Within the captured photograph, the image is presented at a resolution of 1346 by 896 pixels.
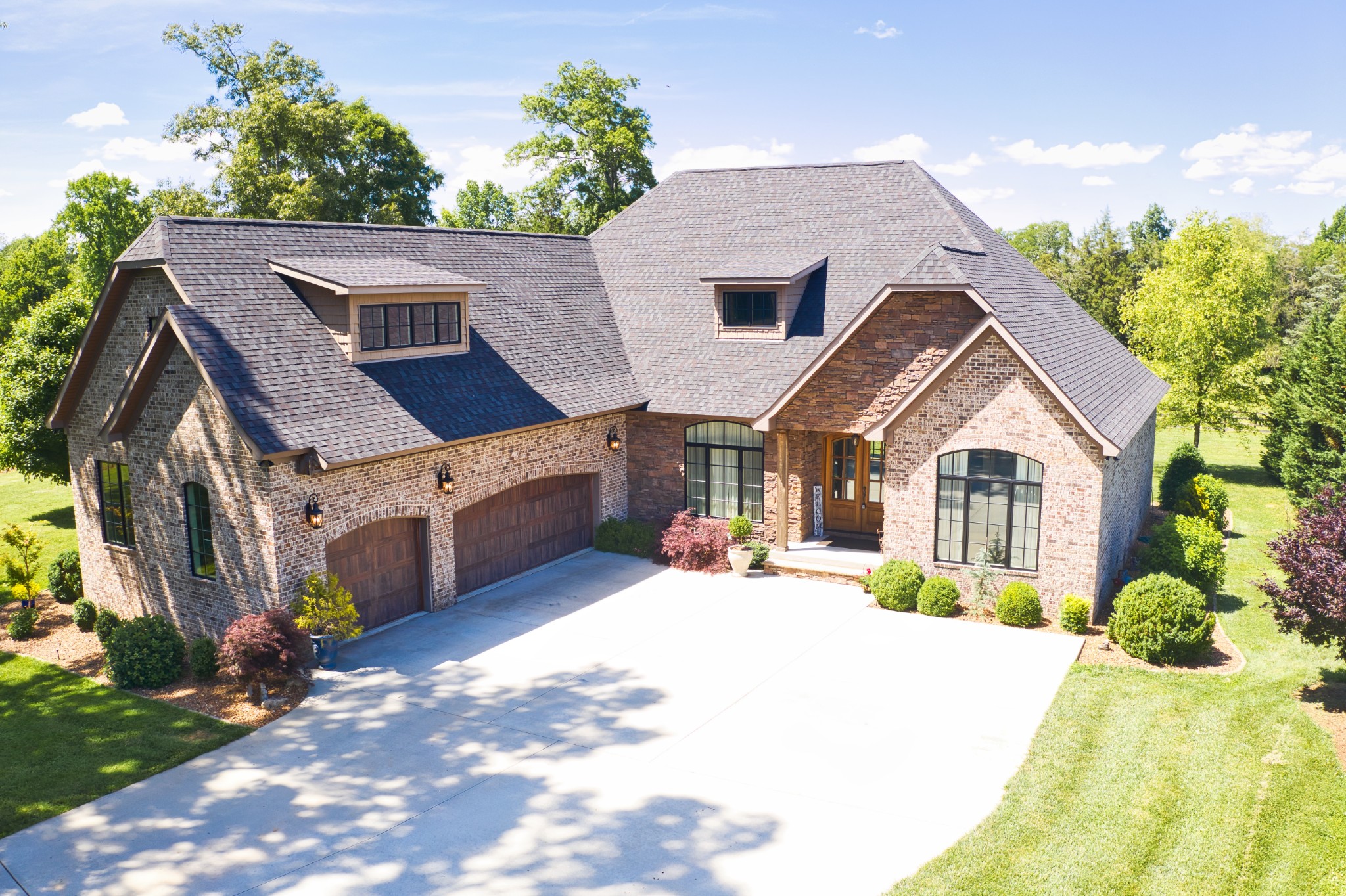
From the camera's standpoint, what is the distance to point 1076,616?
56.3 feet

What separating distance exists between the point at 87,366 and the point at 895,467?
1565cm

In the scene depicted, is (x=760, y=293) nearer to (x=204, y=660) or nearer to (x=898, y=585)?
(x=898, y=585)

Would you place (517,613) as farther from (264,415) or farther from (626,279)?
(626,279)

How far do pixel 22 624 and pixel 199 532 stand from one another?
16.1ft

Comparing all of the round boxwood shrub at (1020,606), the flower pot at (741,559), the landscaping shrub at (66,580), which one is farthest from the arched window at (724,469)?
the landscaping shrub at (66,580)

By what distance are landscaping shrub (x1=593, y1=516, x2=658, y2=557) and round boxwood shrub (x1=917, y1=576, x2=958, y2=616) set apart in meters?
6.79

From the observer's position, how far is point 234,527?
15.8 m

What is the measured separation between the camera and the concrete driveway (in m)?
10.4

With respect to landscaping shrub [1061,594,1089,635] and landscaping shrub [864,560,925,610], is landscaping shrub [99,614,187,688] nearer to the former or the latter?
landscaping shrub [864,560,925,610]

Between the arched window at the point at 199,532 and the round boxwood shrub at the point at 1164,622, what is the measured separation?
15.5 metres

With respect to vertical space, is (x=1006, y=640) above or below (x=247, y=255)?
below

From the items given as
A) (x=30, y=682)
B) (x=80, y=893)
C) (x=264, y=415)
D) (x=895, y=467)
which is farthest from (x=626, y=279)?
(x=80, y=893)

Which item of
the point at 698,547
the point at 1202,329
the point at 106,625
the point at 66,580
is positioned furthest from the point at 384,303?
the point at 1202,329

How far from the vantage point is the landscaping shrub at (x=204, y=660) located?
51.6ft
